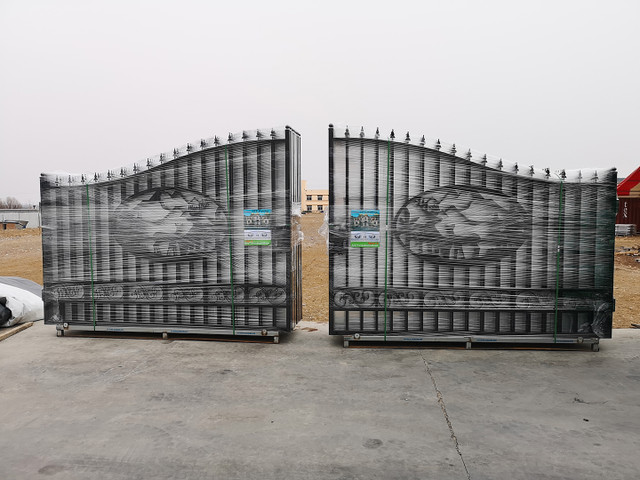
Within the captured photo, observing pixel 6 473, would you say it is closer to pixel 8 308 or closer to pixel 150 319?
pixel 150 319

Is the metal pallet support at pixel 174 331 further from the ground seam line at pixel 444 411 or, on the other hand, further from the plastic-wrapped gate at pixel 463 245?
the ground seam line at pixel 444 411

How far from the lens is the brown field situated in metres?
9.16

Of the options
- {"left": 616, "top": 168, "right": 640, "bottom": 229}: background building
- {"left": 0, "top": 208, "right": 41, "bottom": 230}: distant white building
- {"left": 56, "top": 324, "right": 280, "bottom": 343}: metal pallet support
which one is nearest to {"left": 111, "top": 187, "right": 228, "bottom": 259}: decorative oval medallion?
{"left": 56, "top": 324, "right": 280, "bottom": 343}: metal pallet support

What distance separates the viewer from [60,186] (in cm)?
668

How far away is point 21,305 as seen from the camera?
7332 millimetres

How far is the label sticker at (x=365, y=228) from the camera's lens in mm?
6008

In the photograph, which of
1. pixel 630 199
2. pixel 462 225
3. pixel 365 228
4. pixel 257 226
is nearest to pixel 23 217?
pixel 257 226

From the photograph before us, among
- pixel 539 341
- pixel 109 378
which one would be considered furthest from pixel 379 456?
pixel 539 341

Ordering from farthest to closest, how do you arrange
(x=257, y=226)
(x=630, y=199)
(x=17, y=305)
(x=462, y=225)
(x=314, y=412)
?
(x=630, y=199)
(x=17, y=305)
(x=257, y=226)
(x=462, y=225)
(x=314, y=412)

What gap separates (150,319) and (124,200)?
1651 millimetres

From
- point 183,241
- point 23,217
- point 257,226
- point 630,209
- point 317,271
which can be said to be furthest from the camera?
point 23,217

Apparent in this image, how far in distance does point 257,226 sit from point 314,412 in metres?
2.76

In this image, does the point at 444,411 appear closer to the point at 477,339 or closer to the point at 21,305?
the point at 477,339

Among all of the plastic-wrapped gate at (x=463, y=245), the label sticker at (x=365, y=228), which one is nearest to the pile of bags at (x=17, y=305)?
the plastic-wrapped gate at (x=463, y=245)
